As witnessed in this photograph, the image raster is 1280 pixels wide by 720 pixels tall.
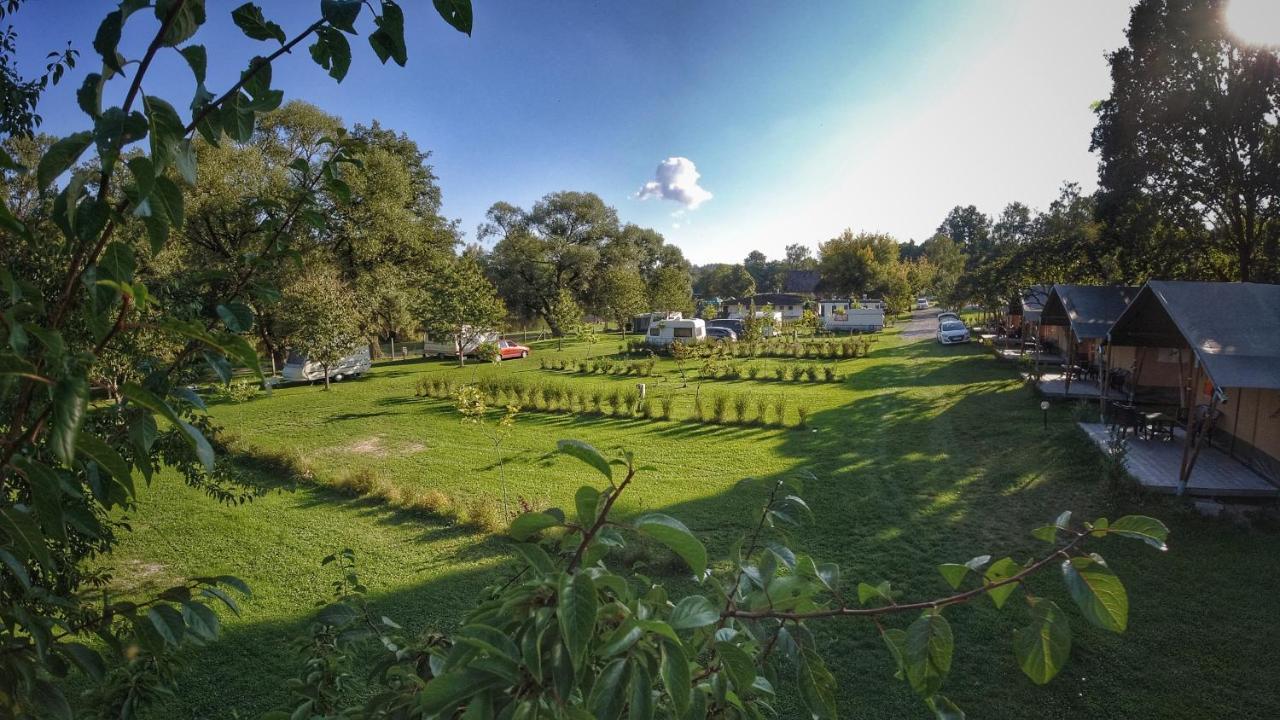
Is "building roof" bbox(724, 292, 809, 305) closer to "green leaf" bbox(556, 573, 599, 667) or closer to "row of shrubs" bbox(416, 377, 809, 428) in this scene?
"row of shrubs" bbox(416, 377, 809, 428)

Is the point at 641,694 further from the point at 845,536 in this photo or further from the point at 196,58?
the point at 845,536

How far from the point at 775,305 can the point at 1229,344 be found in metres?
54.9

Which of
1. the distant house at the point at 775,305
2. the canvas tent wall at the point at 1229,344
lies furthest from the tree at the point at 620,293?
the canvas tent wall at the point at 1229,344

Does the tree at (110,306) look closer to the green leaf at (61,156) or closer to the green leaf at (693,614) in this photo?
the green leaf at (61,156)

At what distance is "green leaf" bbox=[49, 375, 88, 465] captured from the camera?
69 centimetres

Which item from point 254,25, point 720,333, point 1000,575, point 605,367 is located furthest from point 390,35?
point 720,333

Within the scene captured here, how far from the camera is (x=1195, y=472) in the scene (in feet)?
28.7

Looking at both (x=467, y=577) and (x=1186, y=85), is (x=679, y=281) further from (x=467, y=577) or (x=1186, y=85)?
(x=467, y=577)

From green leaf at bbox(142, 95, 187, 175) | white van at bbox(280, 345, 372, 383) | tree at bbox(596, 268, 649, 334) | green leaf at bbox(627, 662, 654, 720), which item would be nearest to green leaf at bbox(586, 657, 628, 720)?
green leaf at bbox(627, 662, 654, 720)

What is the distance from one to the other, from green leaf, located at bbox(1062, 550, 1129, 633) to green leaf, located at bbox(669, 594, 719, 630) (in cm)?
61

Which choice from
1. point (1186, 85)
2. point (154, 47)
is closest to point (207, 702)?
point (154, 47)

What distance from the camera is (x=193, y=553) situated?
7.42 metres

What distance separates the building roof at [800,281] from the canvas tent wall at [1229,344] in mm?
73966

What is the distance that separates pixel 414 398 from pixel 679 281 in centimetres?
3295
